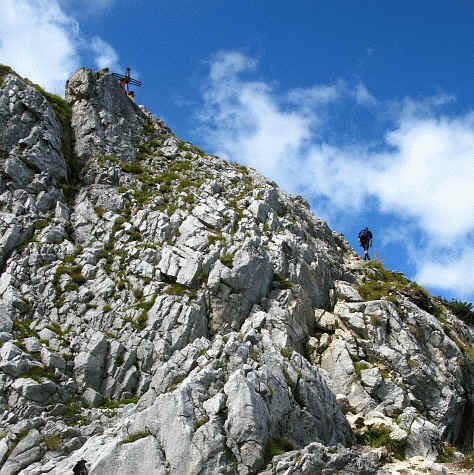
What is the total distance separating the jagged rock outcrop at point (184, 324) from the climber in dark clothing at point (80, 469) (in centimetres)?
40

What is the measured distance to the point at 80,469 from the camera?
12.2 metres

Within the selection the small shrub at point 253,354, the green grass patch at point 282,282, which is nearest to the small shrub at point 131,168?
the green grass patch at point 282,282

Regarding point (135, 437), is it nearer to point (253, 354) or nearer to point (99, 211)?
point (253, 354)

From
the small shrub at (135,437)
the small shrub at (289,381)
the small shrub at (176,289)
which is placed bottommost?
the small shrub at (135,437)

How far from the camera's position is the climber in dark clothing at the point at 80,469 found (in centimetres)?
1215

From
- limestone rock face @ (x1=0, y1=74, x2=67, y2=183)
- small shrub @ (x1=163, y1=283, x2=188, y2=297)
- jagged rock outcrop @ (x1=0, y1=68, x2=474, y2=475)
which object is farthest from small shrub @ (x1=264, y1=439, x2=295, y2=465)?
limestone rock face @ (x1=0, y1=74, x2=67, y2=183)

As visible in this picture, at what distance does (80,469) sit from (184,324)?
1037 cm

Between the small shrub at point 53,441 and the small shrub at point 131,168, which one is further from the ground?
the small shrub at point 131,168

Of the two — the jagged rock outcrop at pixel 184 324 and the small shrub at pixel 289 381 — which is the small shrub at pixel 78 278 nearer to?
the jagged rock outcrop at pixel 184 324

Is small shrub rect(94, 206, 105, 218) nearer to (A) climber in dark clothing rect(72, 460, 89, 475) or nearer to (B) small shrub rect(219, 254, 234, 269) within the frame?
(B) small shrub rect(219, 254, 234, 269)

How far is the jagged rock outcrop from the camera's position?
13.7 metres

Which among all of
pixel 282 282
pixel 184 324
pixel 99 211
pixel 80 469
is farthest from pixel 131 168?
pixel 80 469

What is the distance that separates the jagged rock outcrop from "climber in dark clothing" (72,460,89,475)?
0.40 meters

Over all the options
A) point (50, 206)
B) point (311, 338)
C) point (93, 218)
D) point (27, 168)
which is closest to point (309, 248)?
point (311, 338)
